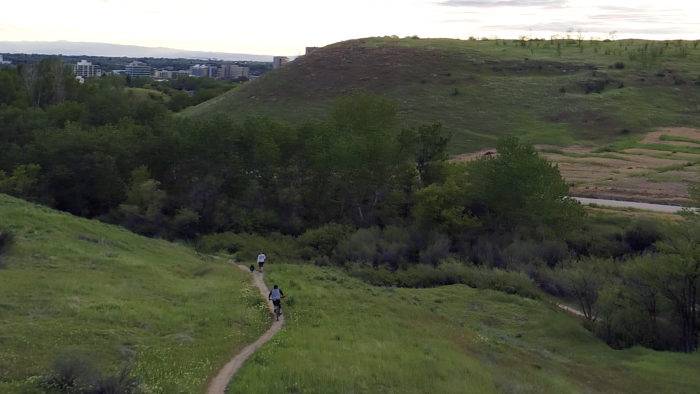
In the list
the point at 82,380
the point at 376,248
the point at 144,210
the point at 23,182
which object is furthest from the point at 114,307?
the point at 23,182

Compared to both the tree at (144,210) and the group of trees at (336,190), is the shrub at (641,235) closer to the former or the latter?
the group of trees at (336,190)

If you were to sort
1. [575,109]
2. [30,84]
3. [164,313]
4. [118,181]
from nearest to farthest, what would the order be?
[164,313] → [118,181] → [30,84] → [575,109]

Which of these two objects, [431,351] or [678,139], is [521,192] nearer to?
[431,351]

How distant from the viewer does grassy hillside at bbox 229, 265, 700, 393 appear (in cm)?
1272

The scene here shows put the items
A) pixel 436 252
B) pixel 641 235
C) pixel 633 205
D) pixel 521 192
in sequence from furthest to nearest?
pixel 633 205 < pixel 521 192 < pixel 436 252 < pixel 641 235

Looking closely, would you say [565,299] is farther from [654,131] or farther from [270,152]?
[654,131]

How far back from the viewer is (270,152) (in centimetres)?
4128

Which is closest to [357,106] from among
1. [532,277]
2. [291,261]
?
[291,261]

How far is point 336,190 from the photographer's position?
42562 mm

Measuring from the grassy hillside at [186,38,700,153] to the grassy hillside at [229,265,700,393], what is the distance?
40996 millimetres

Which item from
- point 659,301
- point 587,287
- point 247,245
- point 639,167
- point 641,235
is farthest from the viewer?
point 639,167

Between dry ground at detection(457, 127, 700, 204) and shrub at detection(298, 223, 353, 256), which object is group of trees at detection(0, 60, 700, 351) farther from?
dry ground at detection(457, 127, 700, 204)

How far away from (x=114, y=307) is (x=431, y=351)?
7.95 meters

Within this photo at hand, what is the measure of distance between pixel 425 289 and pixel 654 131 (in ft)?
174
